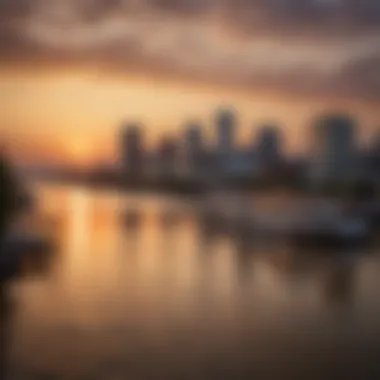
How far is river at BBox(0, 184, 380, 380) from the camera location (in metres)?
1.36

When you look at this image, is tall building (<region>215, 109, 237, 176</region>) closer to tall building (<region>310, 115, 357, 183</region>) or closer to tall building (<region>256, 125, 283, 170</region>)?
tall building (<region>256, 125, 283, 170</region>)

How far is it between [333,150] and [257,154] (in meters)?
0.21

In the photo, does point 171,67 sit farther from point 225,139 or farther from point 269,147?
point 269,147

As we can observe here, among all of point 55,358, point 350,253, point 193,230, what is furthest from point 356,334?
point 55,358

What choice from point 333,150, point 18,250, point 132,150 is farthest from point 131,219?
point 333,150

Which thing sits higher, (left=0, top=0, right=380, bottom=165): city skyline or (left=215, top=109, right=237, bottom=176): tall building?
(left=0, top=0, right=380, bottom=165): city skyline

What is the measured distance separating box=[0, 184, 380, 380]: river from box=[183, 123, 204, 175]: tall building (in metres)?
0.11

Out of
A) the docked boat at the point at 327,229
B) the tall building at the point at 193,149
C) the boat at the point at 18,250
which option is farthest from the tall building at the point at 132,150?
the docked boat at the point at 327,229

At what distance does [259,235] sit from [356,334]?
1.16 ft

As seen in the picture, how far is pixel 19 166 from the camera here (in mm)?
1485

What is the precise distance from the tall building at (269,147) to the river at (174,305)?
0.78 feet

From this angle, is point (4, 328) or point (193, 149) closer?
point (4, 328)

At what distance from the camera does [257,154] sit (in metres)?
1.54

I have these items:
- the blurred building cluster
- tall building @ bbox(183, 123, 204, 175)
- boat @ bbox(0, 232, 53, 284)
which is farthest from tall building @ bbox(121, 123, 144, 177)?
boat @ bbox(0, 232, 53, 284)
